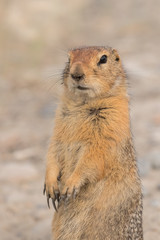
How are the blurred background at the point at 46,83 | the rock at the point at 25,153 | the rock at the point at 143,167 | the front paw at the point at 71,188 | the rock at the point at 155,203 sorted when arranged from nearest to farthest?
the front paw at the point at 71,188, the rock at the point at 155,203, the blurred background at the point at 46,83, the rock at the point at 143,167, the rock at the point at 25,153

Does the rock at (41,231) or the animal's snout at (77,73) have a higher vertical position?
the animal's snout at (77,73)

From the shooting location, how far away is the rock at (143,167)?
22.3 feet

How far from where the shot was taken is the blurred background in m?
6.29

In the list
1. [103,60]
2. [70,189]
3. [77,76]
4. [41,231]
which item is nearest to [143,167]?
[41,231]

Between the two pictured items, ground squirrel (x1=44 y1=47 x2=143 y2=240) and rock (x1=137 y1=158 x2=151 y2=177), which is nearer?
ground squirrel (x1=44 y1=47 x2=143 y2=240)

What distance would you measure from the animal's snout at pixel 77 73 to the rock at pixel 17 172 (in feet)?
9.31

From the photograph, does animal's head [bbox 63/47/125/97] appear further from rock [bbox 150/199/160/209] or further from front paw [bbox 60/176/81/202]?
rock [bbox 150/199/160/209]

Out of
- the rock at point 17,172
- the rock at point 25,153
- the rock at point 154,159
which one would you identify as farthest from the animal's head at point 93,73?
the rock at point 25,153

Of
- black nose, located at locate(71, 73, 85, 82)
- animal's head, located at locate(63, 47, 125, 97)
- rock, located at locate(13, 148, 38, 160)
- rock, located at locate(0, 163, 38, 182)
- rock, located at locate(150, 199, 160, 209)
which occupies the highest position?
rock, located at locate(13, 148, 38, 160)

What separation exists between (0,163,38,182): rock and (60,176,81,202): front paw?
8.33 feet

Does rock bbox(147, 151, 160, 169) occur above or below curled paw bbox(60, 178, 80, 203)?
above

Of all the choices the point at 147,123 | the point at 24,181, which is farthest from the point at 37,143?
the point at 147,123

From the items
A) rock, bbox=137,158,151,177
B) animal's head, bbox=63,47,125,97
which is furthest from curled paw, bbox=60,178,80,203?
rock, bbox=137,158,151,177

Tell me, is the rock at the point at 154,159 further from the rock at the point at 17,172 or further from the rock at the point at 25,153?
the rock at the point at 25,153
